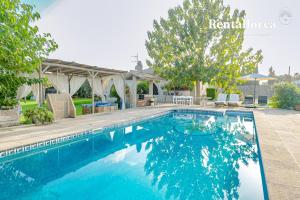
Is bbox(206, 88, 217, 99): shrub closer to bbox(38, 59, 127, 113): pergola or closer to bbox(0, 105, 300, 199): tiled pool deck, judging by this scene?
bbox(38, 59, 127, 113): pergola

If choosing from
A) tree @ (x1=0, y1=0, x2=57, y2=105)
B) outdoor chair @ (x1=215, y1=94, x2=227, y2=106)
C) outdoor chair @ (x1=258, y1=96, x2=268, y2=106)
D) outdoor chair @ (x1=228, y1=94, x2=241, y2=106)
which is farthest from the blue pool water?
outdoor chair @ (x1=258, y1=96, x2=268, y2=106)

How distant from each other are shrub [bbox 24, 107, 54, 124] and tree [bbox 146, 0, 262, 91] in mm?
11860

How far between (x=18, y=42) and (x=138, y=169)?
495cm

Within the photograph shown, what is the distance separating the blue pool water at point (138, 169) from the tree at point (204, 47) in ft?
33.4

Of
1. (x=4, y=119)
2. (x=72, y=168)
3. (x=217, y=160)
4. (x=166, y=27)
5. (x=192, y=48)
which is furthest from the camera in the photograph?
(x=166, y=27)

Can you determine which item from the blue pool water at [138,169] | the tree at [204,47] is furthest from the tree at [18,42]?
the tree at [204,47]

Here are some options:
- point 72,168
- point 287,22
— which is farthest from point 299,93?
point 72,168

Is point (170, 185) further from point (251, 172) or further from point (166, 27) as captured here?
point (166, 27)

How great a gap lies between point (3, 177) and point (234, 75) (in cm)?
1811

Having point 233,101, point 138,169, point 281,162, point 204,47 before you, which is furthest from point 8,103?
point 204,47

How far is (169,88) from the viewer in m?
20.6

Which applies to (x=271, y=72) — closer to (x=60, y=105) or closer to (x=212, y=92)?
(x=212, y=92)

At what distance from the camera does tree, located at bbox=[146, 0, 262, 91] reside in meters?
16.3

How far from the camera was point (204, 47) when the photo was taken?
16.9 m
